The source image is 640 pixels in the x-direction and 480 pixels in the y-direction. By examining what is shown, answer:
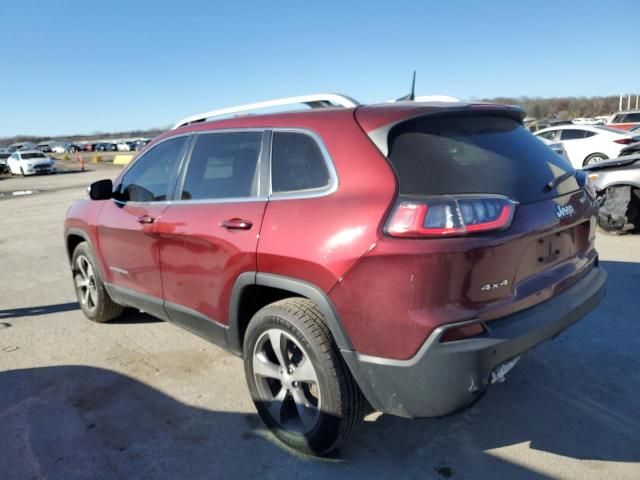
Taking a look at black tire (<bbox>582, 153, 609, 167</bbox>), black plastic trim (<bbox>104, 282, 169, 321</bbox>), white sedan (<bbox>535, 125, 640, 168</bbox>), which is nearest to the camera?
black plastic trim (<bbox>104, 282, 169, 321</bbox>)

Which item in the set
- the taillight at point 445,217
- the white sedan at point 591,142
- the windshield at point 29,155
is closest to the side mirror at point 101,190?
the taillight at point 445,217

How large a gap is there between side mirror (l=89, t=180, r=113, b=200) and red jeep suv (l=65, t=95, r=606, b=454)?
44.5 inches

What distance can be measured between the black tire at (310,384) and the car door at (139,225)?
1.26m

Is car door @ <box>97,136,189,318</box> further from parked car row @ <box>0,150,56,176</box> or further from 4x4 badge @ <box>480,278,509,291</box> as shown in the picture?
parked car row @ <box>0,150,56,176</box>

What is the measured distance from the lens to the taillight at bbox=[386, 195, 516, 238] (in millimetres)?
2160

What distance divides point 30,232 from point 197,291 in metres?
8.79

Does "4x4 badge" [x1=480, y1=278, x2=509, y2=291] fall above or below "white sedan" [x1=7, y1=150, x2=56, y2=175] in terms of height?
above

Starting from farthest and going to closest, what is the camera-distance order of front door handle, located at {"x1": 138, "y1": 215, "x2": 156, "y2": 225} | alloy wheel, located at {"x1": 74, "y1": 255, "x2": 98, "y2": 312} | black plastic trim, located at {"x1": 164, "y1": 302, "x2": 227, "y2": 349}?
alloy wheel, located at {"x1": 74, "y1": 255, "x2": 98, "y2": 312}
front door handle, located at {"x1": 138, "y1": 215, "x2": 156, "y2": 225}
black plastic trim, located at {"x1": 164, "y1": 302, "x2": 227, "y2": 349}

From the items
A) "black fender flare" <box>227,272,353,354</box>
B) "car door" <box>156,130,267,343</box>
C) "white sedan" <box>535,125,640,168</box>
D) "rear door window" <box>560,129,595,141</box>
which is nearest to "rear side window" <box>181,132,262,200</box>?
"car door" <box>156,130,267,343</box>

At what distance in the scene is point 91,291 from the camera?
4.81 meters

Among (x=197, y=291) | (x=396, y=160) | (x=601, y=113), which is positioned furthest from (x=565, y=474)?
(x=601, y=113)

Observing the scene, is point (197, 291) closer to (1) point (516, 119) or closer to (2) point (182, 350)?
(2) point (182, 350)

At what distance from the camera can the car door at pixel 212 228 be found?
2879 mm

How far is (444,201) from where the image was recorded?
2189 millimetres
